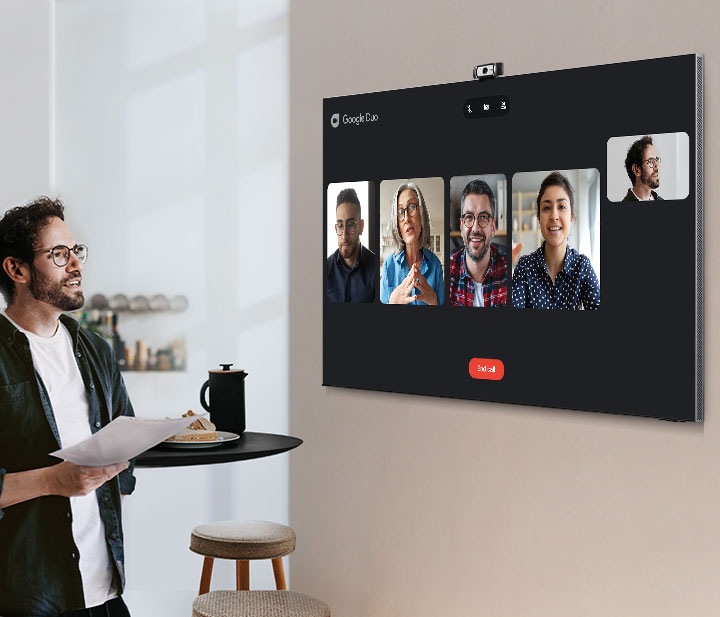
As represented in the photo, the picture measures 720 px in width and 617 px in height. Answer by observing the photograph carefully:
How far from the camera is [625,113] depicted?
2.07 m

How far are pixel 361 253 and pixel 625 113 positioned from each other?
2.56ft

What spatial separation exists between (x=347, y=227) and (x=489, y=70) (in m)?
0.56

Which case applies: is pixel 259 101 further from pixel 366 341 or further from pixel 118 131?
pixel 366 341

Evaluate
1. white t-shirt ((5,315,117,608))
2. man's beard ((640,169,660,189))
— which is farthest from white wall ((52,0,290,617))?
man's beard ((640,169,660,189))

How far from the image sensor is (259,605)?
2504 mm

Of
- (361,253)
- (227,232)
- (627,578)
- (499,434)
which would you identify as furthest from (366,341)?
(227,232)

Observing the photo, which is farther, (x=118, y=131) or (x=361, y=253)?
(x=118, y=131)

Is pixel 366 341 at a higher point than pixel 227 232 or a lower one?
lower

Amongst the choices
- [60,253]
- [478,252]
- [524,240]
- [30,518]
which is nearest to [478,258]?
[478,252]

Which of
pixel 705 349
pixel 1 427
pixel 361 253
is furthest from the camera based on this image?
pixel 361 253

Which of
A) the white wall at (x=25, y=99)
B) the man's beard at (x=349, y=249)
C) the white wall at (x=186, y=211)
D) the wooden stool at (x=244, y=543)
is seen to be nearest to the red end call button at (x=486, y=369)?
the man's beard at (x=349, y=249)

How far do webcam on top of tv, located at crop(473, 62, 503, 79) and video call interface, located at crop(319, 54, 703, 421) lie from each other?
0.02 metres

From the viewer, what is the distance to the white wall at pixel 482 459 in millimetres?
2012

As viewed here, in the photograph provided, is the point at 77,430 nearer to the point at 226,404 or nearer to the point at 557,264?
the point at 226,404
